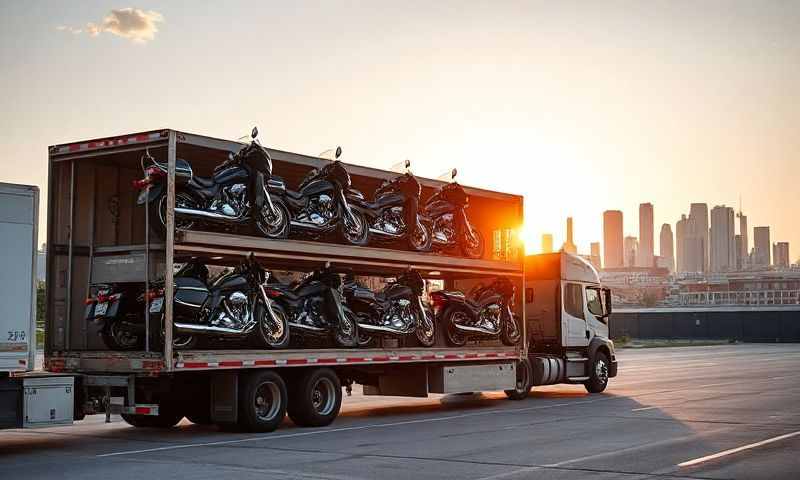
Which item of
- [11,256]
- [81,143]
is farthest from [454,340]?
[11,256]

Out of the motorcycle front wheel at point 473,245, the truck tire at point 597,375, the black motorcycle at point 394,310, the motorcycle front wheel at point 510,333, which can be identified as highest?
the motorcycle front wheel at point 473,245

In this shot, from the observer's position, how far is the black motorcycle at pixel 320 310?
17.2 metres

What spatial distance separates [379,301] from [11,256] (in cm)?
722

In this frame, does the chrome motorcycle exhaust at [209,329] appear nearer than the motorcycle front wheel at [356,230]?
Yes

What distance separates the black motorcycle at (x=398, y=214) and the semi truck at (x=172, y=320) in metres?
0.32

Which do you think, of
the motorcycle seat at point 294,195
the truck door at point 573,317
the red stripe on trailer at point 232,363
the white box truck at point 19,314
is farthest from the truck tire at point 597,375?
the white box truck at point 19,314

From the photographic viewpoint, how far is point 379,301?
61.9 feet

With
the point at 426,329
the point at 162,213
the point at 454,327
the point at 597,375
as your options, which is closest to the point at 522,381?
the point at 454,327

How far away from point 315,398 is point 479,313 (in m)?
5.34

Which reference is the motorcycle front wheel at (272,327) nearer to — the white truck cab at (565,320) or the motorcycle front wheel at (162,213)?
the motorcycle front wheel at (162,213)

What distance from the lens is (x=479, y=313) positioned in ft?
→ 70.1

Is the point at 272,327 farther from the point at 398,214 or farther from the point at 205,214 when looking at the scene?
the point at 398,214

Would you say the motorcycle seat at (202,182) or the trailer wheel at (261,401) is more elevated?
the motorcycle seat at (202,182)

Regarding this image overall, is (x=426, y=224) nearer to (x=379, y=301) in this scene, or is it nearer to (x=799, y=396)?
(x=379, y=301)
